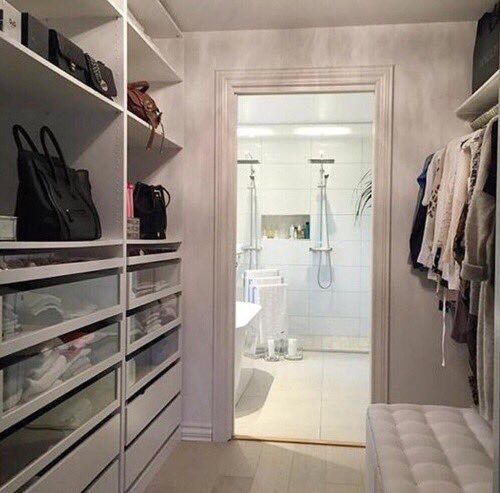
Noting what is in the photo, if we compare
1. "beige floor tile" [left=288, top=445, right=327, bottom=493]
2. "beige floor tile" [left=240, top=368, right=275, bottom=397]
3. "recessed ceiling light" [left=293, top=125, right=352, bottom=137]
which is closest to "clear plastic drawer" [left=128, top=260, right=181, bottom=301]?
"beige floor tile" [left=288, top=445, right=327, bottom=493]

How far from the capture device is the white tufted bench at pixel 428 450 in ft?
4.41

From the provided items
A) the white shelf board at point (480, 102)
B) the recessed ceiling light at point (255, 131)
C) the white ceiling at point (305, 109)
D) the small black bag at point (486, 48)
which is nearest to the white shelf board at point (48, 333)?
the white shelf board at point (480, 102)

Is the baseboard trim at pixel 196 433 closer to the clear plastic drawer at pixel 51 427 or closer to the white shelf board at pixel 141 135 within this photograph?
the clear plastic drawer at pixel 51 427

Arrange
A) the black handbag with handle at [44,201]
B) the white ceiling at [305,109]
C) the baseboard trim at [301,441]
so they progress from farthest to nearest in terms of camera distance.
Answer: the white ceiling at [305,109] < the baseboard trim at [301,441] < the black handbag with handle at [44,201]

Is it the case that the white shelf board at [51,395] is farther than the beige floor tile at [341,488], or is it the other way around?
the beige floor tile at [341,488]

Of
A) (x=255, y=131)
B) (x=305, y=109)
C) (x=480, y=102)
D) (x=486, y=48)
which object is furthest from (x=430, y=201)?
(x=255, y=131)

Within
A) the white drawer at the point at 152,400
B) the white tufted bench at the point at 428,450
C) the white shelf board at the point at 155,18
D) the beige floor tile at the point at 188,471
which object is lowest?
the beige floor tile at the point at 188,471

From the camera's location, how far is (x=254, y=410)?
125 inches

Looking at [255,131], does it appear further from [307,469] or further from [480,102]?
[307,469]

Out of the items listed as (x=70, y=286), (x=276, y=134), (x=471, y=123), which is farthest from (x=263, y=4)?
(x=276, y=134)

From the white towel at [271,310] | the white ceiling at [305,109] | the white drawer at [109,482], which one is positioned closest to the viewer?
the white drawer at [109,482]

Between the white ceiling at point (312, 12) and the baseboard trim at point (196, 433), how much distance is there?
2.18 meters

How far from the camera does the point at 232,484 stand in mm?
2172

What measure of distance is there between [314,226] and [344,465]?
3045 mm
